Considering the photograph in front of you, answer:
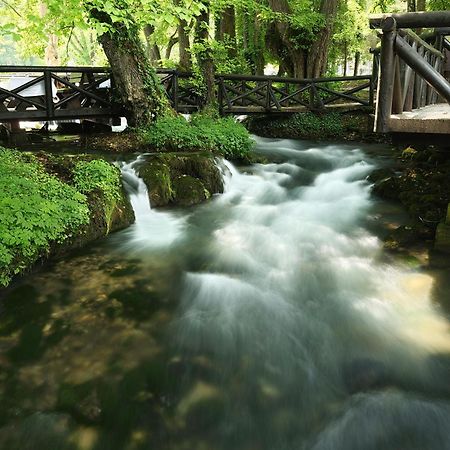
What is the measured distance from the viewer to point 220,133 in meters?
11.1

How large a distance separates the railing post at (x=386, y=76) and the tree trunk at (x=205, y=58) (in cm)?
940

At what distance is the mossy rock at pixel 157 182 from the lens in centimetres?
838

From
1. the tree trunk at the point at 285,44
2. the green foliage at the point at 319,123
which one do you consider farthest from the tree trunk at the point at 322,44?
the green foliage at the point at 319,123

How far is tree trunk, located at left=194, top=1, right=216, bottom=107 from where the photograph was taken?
1246 centimetres

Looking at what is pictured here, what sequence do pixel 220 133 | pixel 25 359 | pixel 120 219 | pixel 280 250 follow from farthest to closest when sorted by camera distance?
pixel 220 133 < pixel 120 219 < pixel 280 250 < pixel 25 359

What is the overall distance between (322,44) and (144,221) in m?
13.0

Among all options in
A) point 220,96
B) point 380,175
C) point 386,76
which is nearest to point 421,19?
point 386,76

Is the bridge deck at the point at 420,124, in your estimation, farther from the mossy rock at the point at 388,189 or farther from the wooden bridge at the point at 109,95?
the wooden bridge at the point at 109,95

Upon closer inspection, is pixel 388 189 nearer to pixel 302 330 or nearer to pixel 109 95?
pixel 302 330

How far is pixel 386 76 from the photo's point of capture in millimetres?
4051

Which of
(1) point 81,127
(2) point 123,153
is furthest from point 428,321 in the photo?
(1) point 81,127

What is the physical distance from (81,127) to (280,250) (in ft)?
32.4

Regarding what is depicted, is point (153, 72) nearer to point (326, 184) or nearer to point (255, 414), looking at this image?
point (326, 184)

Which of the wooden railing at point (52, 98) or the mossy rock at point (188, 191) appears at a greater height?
the wooden railing at point (52, 98)
